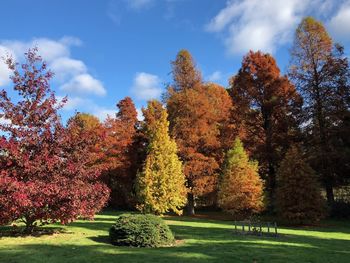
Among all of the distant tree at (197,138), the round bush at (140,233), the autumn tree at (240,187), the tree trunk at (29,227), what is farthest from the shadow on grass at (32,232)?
the distant tree at (197,138)

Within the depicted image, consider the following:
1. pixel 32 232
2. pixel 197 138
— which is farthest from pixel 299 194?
pixel 32 232

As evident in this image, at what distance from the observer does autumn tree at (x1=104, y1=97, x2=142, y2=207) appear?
134 ft

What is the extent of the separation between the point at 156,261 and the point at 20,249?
4.77m

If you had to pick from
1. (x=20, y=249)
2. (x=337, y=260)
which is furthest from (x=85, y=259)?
(x=337, y=260)

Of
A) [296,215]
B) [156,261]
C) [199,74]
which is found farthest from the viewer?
[199,74]

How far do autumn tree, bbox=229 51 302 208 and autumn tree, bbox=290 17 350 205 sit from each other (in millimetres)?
1424

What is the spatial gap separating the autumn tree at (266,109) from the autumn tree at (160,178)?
10756mm

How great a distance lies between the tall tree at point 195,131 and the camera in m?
33.8

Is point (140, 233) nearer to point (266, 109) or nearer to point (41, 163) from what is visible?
point (41, 163)

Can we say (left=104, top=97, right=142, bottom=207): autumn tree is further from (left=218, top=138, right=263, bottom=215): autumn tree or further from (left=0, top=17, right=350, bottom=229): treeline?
(left=218, top=138, right=263, bottom=215): autumn tree

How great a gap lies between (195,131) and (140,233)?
21.2 meters

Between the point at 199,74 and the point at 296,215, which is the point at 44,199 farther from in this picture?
the point at 199,74

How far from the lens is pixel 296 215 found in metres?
25.6

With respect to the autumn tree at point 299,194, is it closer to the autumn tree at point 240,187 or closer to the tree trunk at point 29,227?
the autumn tree at point 240,187
